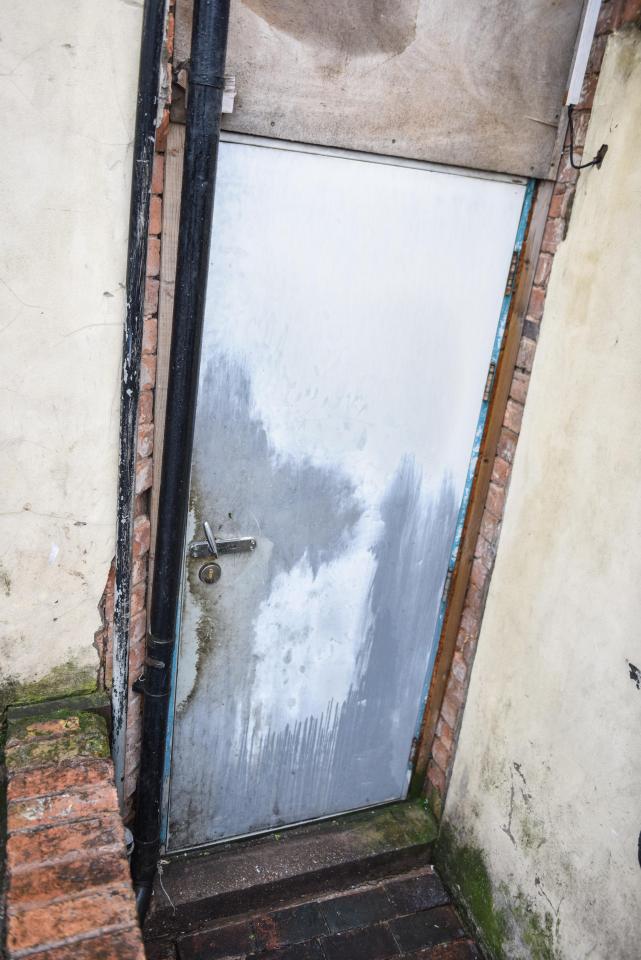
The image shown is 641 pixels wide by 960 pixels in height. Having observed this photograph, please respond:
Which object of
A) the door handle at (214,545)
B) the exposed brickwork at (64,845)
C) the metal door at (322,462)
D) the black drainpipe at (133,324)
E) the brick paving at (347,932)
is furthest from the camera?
the brick paving at (347,932)

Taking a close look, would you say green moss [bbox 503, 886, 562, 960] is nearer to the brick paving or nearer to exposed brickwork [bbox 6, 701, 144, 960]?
the brick paving

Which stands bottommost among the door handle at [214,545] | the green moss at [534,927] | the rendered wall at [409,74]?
the green moss at [534,927]

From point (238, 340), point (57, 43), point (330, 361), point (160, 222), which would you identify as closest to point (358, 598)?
point (330, 361)

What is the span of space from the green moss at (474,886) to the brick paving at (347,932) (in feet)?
0.23

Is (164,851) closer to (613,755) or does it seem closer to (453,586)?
(453,586)

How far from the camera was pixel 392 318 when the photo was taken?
2.40 m

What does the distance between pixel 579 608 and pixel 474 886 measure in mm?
1267

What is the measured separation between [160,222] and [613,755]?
1935 millimetres

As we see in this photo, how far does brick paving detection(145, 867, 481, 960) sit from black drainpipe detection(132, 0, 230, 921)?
0.30 metres

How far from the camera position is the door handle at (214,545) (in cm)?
242

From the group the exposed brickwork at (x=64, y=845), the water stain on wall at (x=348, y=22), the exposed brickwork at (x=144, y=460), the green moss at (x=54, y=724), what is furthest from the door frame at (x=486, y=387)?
the exposed brickwork at (x=64, y=845)

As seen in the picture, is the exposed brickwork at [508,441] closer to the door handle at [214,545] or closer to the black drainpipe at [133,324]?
the door handle at [214,545]

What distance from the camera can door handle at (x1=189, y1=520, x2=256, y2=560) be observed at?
2422 mm

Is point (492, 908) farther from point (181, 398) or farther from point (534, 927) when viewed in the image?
point (181, 398)
